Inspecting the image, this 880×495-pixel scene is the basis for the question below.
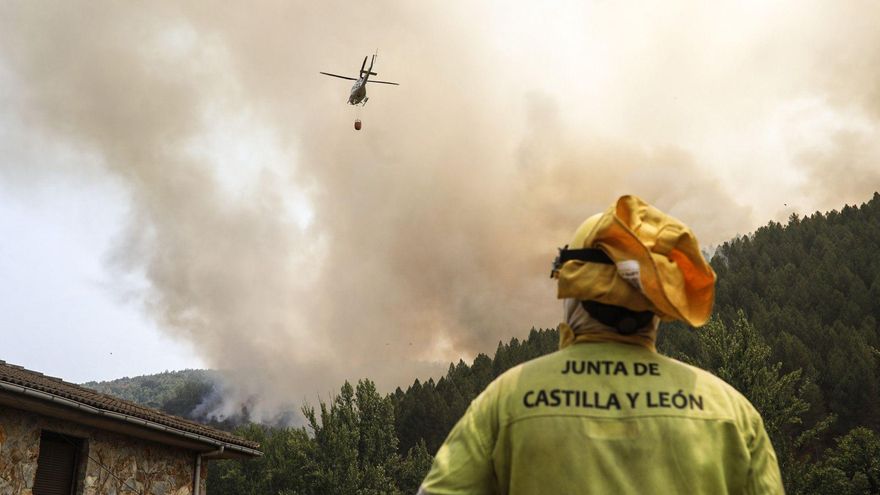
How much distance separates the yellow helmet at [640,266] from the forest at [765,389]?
93.6 feet

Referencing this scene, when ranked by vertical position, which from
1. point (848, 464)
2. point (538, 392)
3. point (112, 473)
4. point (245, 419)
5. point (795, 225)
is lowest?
point (538, 392)

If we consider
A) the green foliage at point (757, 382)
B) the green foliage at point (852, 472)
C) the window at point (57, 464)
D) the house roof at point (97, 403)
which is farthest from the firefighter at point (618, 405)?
the green foliage at point (852, 472)

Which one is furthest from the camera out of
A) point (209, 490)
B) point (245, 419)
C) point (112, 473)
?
point (245, 419)

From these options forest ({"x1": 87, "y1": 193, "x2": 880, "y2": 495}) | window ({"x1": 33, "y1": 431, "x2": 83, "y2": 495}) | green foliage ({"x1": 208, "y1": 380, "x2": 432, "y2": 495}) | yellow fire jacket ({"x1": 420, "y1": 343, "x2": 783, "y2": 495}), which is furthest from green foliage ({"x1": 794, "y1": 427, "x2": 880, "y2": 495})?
yellow fire jacket ({"x1": 420, "y1": 343, "x2": 783, "y2": 495})

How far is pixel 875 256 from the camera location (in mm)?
70875

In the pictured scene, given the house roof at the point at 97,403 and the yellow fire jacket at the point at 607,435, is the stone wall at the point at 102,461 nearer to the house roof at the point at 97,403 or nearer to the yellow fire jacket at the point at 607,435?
the house roof at the point at 97,403

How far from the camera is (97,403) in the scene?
9.73 metres

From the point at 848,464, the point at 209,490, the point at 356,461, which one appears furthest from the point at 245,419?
the point at 848,464

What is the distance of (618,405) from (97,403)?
962 cm

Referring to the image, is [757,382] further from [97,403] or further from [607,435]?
[607,435]

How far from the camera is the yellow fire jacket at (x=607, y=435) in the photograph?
1871mm

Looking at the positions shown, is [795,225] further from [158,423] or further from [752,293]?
[158,423]

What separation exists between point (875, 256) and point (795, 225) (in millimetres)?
21576

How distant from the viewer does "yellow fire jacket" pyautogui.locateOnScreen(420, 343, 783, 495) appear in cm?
187
